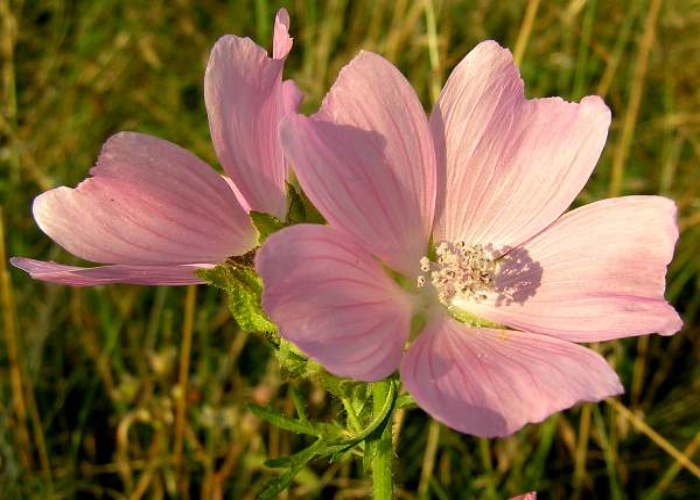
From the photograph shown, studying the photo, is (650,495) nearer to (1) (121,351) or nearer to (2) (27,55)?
(1) (121,351)

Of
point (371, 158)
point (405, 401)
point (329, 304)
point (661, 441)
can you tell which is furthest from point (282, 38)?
point (661, 441)

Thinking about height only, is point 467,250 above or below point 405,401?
above

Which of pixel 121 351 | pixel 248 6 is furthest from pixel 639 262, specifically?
pixel 248 6

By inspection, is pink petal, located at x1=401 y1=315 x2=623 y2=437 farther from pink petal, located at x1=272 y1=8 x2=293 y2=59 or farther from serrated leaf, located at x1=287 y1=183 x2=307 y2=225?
pink petal, located at x1=272 y1=8 x2=293 y2=59

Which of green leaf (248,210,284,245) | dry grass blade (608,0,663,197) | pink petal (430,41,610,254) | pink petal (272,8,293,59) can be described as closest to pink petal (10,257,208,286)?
green leaf (248,210,284,245)

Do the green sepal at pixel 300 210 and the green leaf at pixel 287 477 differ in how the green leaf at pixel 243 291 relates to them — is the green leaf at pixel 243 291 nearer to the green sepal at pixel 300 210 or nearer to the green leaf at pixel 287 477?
the green sepal at pixel 300 210

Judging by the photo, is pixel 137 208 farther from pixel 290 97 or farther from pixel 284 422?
pixel 284 422

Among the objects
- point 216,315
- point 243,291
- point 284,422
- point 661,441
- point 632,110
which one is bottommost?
point 661,441
